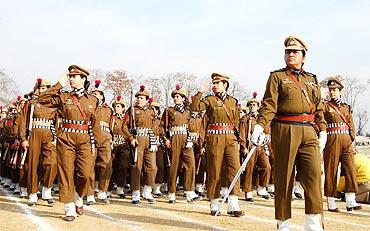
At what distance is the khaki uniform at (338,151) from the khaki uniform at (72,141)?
4.51m

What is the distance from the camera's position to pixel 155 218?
8.39 metres

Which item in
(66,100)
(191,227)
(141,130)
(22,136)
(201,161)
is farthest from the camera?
(201,161)

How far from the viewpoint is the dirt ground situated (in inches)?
A: 294

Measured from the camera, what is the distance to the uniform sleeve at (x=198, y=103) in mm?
8797

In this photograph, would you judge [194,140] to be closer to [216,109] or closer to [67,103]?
[216,109]

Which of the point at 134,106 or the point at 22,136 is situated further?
the point at 134,106

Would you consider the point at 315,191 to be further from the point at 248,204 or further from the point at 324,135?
the point at 248,204

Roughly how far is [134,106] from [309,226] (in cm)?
630

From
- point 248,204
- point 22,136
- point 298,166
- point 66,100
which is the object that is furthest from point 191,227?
point 22,136

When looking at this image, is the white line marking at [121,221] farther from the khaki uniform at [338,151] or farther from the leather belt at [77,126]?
the khaki uniform at [338,151]

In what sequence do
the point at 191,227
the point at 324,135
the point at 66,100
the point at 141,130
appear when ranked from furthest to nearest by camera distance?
the point at 141,130
the point at 66,100
the point at 191,227
the point at 324,135

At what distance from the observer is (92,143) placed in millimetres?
8664

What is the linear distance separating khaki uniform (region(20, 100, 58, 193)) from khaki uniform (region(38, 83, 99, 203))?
195 cm

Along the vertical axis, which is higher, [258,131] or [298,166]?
[258,131]
